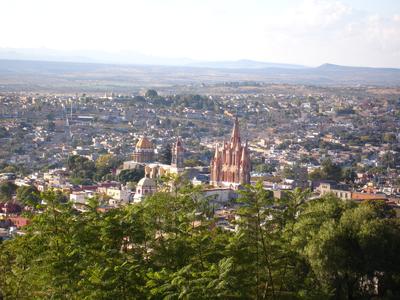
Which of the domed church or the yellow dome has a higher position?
the yellow dome

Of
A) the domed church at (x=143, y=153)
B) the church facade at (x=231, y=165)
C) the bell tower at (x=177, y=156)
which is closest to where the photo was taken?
the church facade at (x=231, y=165)

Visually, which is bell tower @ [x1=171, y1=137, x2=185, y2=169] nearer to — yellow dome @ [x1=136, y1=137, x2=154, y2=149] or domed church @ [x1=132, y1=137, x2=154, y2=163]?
domed church @ [x1=132, y1=137, x2=154, y2=163]

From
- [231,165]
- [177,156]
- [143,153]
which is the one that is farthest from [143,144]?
[231,165]

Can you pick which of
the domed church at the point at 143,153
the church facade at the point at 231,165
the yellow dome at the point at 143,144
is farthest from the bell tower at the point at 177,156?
the yellow dome at the point at 143,144

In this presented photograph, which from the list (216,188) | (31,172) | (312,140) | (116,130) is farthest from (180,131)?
(216,188)

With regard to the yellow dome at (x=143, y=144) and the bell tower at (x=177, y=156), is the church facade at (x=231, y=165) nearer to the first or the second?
the bell tower at (x=177, y=156)

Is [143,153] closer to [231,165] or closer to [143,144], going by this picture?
[143,144]

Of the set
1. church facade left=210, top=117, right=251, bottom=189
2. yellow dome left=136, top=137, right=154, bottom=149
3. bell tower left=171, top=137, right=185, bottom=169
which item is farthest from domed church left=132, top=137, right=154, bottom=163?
church facade left=210, top=117, right=251, bottom=189

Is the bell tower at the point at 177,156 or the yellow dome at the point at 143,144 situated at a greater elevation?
the bell tower at the point at 177,156

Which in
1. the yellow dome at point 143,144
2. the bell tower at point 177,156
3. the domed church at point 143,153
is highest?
the bell tower at point 177,156
